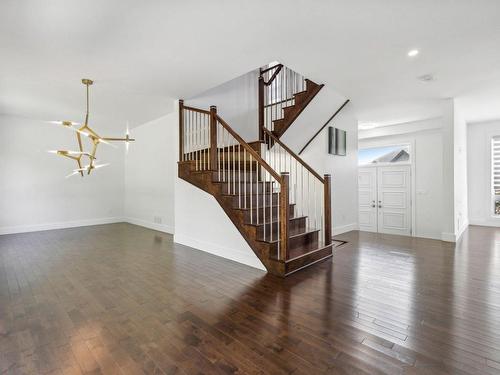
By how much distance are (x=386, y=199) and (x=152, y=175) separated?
6.52 m

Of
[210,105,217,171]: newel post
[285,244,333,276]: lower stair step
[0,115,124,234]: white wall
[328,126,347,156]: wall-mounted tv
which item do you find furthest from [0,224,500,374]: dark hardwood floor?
[0,115,124,234]: white wall

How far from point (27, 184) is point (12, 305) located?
5260 millimetres

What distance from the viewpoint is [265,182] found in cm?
449

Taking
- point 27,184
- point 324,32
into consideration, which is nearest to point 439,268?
point 324,32

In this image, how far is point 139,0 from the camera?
232cm

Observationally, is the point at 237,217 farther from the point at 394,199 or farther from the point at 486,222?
the point at 486,222

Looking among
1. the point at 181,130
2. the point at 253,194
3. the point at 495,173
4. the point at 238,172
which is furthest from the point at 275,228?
the point at 495,173

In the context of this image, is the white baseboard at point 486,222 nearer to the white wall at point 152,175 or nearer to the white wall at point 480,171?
the white wall at point 480,171

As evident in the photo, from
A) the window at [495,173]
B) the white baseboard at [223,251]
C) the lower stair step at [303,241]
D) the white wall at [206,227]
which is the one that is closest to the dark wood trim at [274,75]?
the white wall at [206,227]

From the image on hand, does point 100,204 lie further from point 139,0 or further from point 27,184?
point 139,0

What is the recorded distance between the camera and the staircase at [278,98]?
4.78 m

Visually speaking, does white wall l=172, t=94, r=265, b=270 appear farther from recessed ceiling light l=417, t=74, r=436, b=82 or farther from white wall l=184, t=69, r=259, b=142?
recessed ceiling light l=417, t=74, r=436, b=82

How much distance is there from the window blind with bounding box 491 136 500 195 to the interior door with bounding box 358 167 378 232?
302 cm

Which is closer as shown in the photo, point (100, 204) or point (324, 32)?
point (324, 32)
